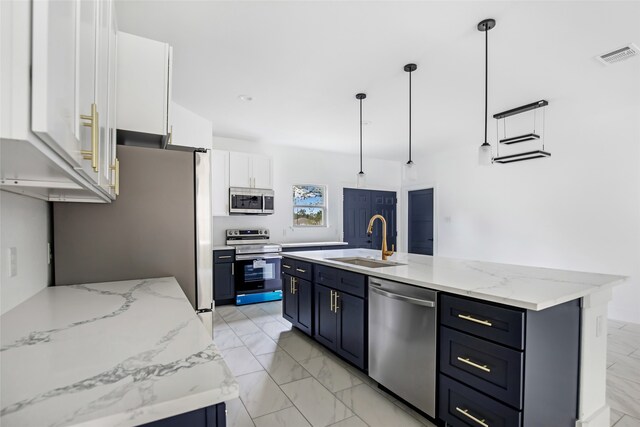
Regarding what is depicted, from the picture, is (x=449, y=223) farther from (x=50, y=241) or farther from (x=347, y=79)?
(x=50, y=241)

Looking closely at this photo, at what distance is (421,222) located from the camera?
6.89m

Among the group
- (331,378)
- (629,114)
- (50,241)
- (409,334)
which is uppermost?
(629,114)

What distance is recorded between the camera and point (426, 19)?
7.17ft

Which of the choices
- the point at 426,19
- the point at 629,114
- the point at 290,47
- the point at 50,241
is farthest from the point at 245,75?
the point at 629,114

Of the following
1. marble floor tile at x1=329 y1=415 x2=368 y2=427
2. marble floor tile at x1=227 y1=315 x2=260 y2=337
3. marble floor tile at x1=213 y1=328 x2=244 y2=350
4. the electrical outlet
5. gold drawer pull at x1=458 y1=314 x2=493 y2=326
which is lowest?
marble floor tile at x1=227 y1=315 x2=260 y2=337

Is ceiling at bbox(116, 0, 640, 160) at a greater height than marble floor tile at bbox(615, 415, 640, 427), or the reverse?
ceiling at bbox(116, 0, 640, 160)

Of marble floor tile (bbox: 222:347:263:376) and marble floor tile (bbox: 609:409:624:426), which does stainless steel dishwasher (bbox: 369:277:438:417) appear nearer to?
marble floor tile (bbox: 222:347:263:376)

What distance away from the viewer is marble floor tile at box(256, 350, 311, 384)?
2.51 meters

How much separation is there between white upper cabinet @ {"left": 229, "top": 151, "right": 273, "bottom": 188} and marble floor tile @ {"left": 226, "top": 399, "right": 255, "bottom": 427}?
3571mm

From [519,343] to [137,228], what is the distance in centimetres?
224

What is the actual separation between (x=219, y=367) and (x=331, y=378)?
195cm

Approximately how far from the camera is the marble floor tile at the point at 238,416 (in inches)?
76.0

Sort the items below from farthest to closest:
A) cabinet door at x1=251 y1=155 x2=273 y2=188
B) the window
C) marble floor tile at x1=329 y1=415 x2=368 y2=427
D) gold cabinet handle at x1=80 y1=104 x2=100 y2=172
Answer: the window, cabinet door at x1=251 y1=155 x2=273 y2=188, marble floor tile at x1=329 y1=415 x2=368 y2=427, gold cabinet handle at x1=80 y1=104 x2=100 y2=172

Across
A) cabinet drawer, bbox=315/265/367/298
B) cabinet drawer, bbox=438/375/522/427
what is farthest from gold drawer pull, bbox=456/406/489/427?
cabinet drawer, bbox=315/265/367/298
